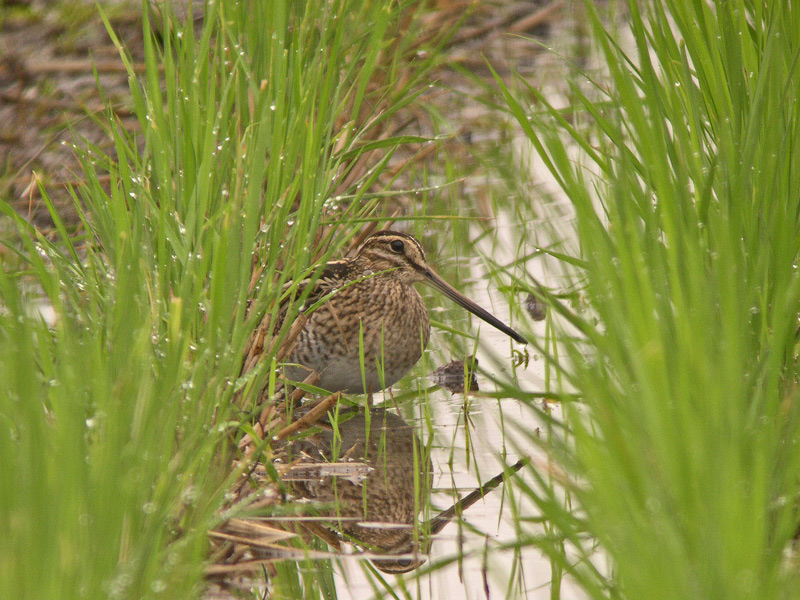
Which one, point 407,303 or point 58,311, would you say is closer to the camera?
point 58,311

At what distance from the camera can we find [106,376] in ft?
6.86

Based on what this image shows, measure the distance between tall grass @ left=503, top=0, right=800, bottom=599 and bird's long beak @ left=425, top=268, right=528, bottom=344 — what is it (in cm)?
122

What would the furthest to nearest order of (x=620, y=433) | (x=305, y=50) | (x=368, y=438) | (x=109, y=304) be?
(x=305, y=50)
(x=368, y=438)
(x=109, y=304)
(x=620, y=433)

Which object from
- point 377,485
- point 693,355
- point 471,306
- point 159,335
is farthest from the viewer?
point 471,306

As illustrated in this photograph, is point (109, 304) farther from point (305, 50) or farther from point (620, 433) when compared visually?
point (305, 50)

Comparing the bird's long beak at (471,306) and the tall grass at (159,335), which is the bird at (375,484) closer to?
the tall grass at (159,335)

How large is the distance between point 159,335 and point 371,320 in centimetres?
162

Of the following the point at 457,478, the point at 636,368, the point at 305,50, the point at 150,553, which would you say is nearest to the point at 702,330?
the point at 636,368

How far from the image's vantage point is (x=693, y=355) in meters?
1.91

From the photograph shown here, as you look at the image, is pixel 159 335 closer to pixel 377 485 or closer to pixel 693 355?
pixel 377 485

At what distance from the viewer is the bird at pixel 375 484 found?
2.79 metres

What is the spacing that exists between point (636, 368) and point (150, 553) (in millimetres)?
850

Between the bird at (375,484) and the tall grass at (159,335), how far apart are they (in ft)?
0.83

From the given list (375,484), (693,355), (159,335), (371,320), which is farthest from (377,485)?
(693,355)
